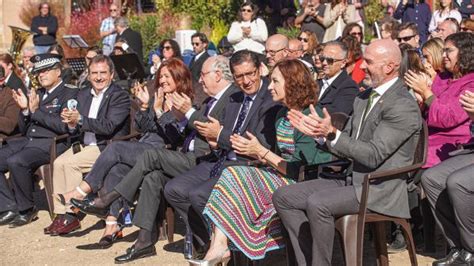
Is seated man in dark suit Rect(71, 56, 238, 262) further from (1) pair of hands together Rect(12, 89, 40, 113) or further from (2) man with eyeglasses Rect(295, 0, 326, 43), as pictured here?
(2) man with eyeglasses Rect(295, 0, 326, 43)

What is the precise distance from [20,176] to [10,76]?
215 centimetres

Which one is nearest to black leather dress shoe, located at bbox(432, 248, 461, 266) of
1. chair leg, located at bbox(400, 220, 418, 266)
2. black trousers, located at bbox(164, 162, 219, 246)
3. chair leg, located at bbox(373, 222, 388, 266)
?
chair leg, located at bbox(400, 220, 418, 266)

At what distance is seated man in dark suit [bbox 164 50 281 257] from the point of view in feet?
23.6

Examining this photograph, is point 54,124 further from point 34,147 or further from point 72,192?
point 72,192

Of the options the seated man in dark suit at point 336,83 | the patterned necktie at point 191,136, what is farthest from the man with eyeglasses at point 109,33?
the seated man in dark suit at point 336,83

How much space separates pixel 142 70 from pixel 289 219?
274 inches

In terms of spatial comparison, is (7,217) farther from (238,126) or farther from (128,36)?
(128,36)

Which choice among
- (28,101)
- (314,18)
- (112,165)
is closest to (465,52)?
(112,165)

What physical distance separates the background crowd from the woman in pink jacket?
11 mm

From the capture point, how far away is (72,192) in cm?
835

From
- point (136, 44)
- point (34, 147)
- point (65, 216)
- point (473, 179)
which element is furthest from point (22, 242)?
point (136, 44)

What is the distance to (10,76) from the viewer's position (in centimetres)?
1111

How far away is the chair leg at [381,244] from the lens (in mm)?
6516

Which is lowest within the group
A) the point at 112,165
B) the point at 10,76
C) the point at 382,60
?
the point at 112,165
